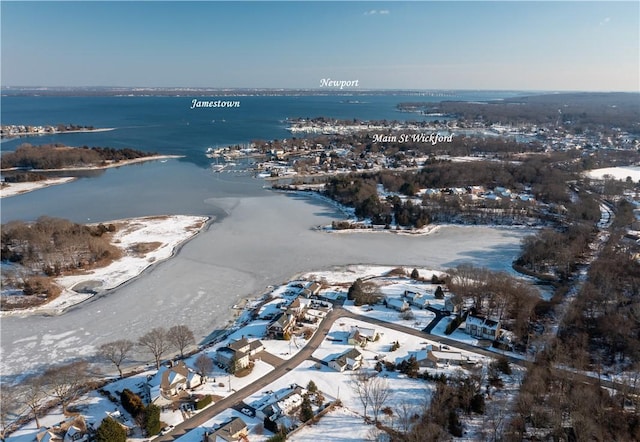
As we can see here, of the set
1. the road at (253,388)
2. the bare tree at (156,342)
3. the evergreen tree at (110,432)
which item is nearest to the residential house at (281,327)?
the road at (253,388)

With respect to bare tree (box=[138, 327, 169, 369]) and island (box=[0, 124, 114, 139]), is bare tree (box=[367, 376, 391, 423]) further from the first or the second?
island (box=[0, 124, 114, 139])

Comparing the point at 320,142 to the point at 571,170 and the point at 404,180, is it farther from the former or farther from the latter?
the point at 571,170

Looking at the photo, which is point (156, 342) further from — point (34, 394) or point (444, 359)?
point (444, 359)

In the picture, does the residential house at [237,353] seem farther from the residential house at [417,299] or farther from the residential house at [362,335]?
the residential house at [417,299]

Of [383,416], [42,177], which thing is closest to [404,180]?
[383,416]

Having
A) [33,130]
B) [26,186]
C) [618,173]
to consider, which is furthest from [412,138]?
[33,130]

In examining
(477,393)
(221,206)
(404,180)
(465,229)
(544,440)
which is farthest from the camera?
(404,180)

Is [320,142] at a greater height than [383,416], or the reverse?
[320,142]
